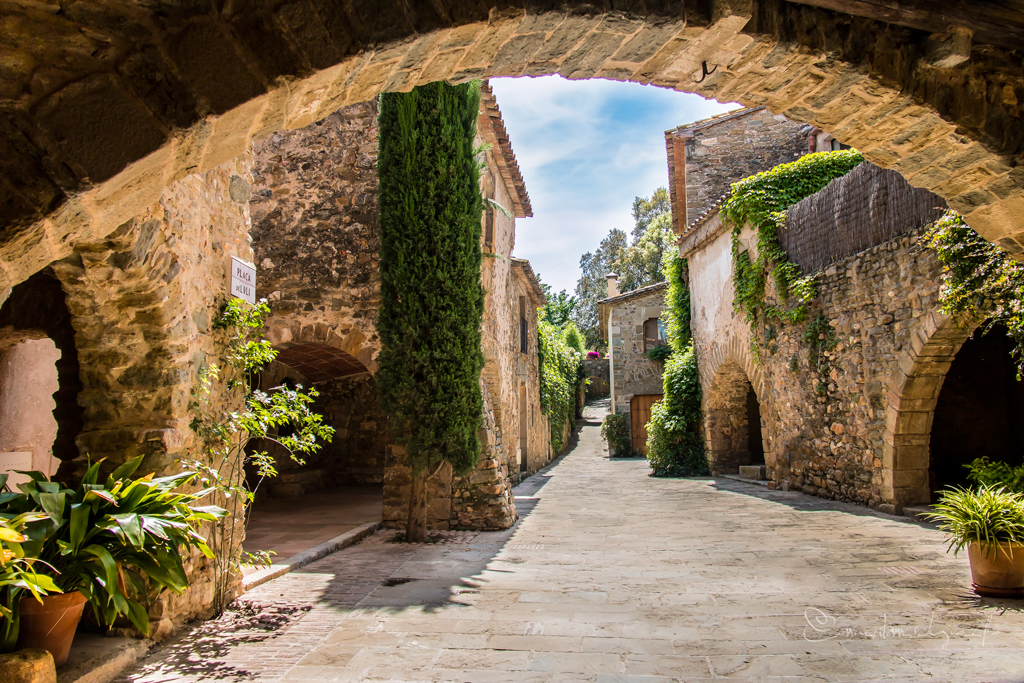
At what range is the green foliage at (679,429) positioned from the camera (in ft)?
46.4

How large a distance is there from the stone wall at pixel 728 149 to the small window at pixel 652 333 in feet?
12.1

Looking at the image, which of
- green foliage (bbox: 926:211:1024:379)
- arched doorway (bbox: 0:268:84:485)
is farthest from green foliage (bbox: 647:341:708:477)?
arched doorway (bbox: 0:268:84:485)

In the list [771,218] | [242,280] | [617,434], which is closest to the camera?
[242,280]

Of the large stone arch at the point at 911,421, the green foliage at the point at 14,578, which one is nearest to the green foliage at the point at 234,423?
the green foliage at the point at 14,578

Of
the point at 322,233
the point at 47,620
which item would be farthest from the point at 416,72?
the point at 322,233

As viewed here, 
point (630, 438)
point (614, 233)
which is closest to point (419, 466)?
point (630, 438)

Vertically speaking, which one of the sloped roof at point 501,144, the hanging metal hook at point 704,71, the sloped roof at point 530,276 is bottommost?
the hanging metal hook at point 704,71

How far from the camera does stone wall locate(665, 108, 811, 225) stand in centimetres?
1731

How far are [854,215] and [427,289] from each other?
5.88 metres

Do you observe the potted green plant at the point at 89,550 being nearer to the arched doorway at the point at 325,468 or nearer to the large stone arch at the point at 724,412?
the arched doorway at the point at 325,468

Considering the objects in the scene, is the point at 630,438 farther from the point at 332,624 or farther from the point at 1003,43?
the point at 1003,43

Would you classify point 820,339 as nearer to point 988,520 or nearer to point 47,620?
point 988,520

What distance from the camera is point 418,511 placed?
6727 mm

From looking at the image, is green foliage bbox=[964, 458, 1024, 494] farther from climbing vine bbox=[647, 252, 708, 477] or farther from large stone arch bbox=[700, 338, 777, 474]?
climbing vine bbox=[647, 252, 708, 477]
